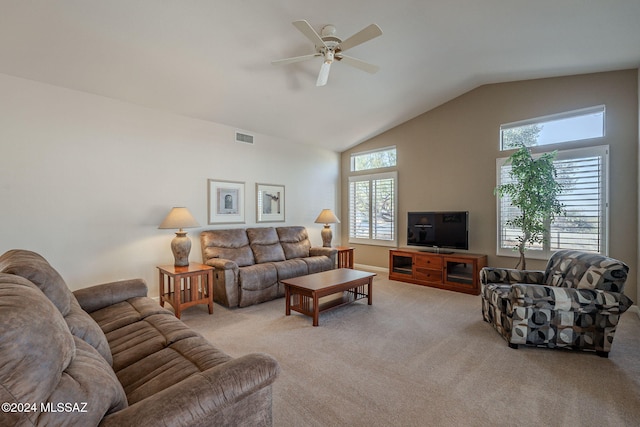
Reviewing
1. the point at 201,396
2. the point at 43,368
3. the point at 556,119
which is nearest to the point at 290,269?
the point at 201,396

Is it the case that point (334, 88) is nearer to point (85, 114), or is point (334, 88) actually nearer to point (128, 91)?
point (128, 91)

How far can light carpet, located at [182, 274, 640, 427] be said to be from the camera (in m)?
1.93

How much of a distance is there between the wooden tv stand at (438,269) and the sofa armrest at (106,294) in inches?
166

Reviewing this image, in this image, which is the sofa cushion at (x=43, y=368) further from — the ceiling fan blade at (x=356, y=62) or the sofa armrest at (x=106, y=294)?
Result: the ceiling fan blade at (x=356, y=62)

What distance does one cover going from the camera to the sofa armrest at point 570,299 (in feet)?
8.55

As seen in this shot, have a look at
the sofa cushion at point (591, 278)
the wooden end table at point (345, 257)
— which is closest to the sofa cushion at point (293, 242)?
the wooden end table at point (345, 257)

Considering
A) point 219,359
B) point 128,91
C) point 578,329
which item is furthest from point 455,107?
point 219,359

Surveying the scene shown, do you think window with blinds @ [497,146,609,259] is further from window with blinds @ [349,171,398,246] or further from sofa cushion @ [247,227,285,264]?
sofa cushion @ [247,227,285,264]

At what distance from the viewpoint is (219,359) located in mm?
1648

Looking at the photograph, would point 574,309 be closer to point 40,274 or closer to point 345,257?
point 345,257

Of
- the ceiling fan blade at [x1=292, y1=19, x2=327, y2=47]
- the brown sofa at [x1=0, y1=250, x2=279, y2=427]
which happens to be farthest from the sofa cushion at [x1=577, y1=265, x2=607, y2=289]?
the ceiling fan blade at [x1=292, y1=19, x2=327, y2=47]

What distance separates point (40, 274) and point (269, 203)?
4013 millimetres

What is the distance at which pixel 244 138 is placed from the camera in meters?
5.27

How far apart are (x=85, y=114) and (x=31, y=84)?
0.52m
